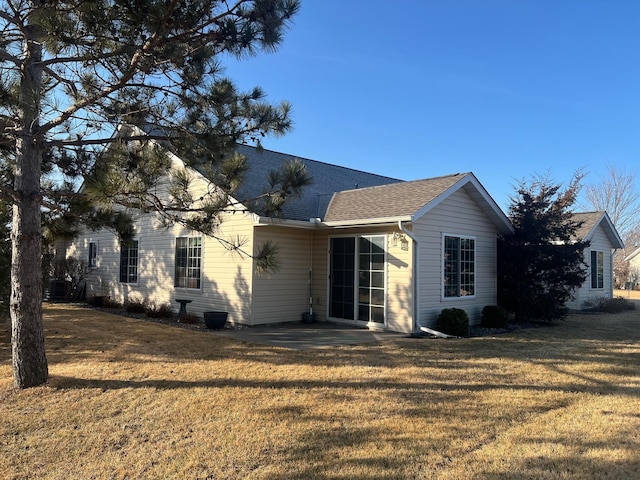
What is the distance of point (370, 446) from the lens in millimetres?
3807

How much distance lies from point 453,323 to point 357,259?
268 centimetres

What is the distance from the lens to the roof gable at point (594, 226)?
16375mm

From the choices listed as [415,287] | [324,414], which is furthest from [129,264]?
[324,414]

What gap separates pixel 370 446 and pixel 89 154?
227 inches

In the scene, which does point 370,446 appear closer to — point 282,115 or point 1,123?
point 282,115

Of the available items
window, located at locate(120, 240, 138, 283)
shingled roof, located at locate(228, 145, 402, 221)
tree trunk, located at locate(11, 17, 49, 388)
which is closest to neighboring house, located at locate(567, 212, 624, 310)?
shingled roof, located at locate(228, 145, 402, 221)

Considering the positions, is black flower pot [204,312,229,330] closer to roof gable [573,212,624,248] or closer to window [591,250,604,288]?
roof gable [573,212,624,248]

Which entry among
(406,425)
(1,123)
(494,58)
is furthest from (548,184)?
(1,123)

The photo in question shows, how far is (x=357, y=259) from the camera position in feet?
35.2

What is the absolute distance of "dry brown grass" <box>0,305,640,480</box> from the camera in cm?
348

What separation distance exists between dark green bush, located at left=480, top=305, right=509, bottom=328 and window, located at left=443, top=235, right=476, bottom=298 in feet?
1.97

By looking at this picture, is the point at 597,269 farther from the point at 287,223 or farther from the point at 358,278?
the point at 287,223

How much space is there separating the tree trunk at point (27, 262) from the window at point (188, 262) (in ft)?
21.5

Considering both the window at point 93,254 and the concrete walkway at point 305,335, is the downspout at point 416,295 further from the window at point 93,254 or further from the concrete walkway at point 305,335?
the window at point 93,254
